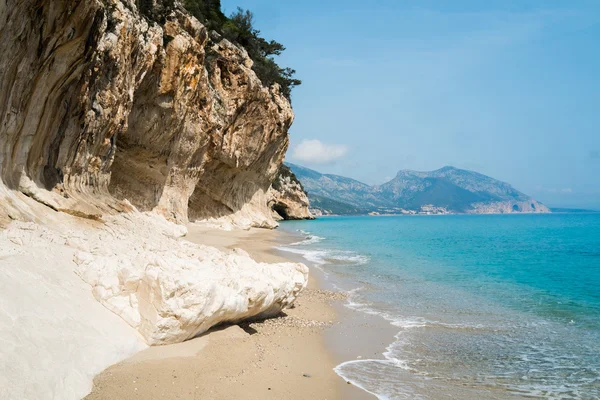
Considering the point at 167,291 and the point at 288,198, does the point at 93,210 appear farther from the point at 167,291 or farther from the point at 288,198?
the point at 288,198

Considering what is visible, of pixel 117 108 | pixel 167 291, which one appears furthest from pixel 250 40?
Answer: pixel 167 291

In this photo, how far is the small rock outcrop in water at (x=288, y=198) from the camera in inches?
2872

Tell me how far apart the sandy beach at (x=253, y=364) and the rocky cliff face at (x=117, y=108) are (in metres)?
4.45

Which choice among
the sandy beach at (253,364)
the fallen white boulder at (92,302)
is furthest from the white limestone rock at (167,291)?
the sandy beach at (253,364)

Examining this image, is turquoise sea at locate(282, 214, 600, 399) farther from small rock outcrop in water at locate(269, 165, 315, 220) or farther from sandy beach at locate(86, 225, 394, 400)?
small rock outcrop in water at locate(269, 165, 315, 220)

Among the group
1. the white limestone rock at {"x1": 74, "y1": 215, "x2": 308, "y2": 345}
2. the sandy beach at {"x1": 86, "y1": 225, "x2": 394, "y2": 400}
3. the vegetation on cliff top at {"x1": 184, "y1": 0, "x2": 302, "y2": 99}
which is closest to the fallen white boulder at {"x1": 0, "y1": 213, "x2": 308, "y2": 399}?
the white limestone rock at {"x1": 74, "y1": 215, "x2": 308, "y2": 345}

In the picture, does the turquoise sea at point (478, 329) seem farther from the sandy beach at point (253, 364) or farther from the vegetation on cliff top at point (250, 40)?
the vegetation on cliff top at point (250, 40)

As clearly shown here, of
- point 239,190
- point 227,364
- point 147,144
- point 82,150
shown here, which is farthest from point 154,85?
point 239,190

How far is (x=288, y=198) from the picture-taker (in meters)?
76.7

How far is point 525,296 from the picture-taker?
543 inches

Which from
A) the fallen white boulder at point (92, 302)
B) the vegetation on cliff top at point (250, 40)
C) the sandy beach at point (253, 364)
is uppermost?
the vegetation on cliff top at point (250, 40)

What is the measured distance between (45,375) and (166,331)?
189 cm

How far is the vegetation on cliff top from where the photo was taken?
104ft

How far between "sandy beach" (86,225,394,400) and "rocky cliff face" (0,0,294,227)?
445cm
